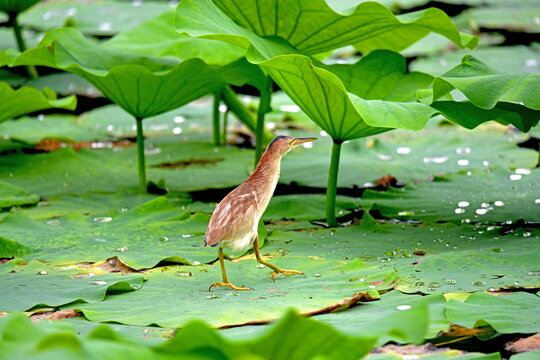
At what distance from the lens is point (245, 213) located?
192 cm

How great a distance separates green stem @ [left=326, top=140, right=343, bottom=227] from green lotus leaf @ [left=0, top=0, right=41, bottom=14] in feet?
9.17

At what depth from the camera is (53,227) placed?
2539mm

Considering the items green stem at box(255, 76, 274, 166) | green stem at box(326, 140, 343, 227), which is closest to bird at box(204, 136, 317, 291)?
green stem at box(326, 140, 343, 227)

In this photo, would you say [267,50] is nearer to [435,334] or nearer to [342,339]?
[435,334]

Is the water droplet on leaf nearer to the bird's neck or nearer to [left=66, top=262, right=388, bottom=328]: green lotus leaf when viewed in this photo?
[left=66, top=262, right=388, bottom=328]: green lotus leaf

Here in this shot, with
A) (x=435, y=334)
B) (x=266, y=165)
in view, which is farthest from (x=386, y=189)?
(x=435, y=334)

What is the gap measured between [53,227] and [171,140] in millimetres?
1689

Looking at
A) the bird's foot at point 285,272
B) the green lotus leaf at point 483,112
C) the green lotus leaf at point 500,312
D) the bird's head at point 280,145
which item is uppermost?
the green lotus leaf at point 483,112

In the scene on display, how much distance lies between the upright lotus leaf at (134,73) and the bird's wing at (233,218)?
0.96m

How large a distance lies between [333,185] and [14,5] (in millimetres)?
2879

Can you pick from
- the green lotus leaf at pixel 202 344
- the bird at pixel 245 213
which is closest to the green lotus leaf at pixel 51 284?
the bird at pixel 245 213

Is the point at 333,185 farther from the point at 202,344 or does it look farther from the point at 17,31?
the point at 17,31

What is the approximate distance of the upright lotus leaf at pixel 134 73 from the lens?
2795mm

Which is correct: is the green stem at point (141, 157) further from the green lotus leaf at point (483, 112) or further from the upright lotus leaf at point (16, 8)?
the upright lotus leaf at point (16, 8)
